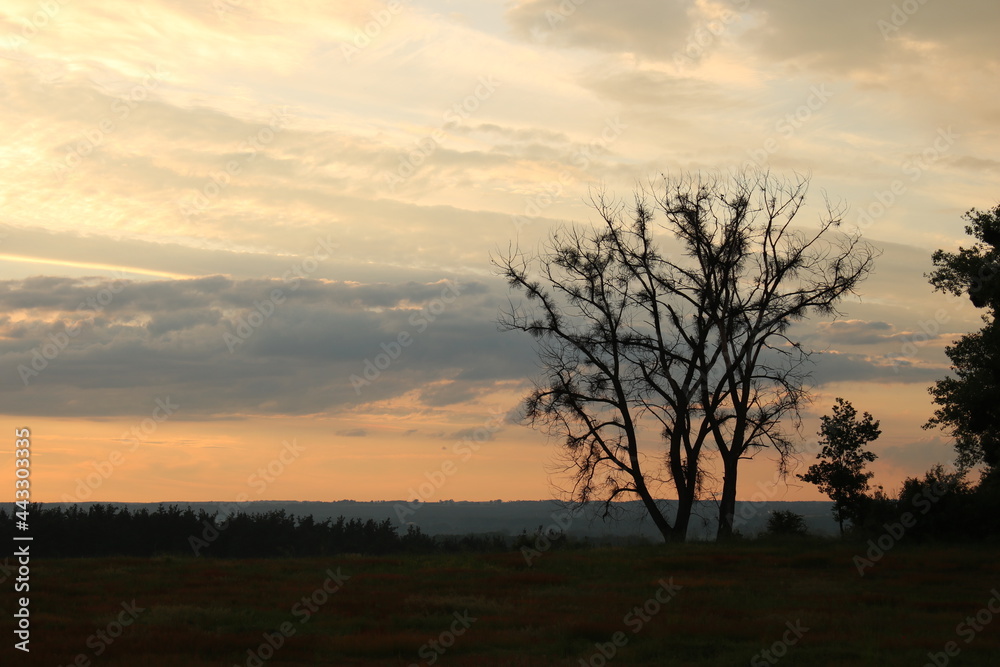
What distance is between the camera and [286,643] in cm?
1330

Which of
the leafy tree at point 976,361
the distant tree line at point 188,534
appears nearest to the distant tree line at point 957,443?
the leafy tree at point 976,361

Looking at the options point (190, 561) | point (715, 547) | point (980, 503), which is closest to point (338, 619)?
point (190, 561)

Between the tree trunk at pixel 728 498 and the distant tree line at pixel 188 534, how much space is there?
3067 cm

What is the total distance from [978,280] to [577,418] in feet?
54.0

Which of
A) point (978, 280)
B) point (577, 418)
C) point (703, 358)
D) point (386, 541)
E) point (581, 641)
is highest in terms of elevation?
point (978, 280)

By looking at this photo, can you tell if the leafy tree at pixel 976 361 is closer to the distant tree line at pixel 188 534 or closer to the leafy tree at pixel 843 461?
the leafy tree at pixel 843 461

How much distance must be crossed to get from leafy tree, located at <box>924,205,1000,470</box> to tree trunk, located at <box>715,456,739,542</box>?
8920 mm

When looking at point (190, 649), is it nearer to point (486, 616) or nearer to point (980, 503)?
point (486, 616)

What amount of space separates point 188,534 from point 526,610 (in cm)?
6309

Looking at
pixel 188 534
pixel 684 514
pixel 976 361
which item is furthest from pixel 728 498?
pixel 188 534

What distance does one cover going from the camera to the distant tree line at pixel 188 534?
2625 inches

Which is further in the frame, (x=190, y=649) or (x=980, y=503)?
(x=980, y=503)

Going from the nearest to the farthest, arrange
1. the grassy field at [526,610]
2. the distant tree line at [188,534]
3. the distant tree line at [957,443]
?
the grassy field at [526,610], the distant tree line at [957,443], the distant tree line at [188,534]

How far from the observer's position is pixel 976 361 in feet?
106
